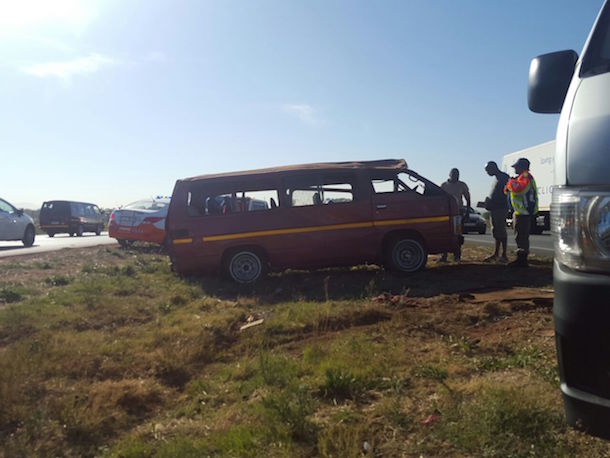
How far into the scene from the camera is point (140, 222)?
14.6 meters

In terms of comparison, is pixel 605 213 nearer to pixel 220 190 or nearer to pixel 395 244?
pixel 395 244

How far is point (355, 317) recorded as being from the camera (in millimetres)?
5719

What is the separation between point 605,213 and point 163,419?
2.99 m

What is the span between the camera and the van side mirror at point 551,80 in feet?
9.55

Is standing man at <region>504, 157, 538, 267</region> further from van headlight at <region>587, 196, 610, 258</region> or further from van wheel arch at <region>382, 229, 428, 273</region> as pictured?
van headlight at <region>587, 196, 610, 258</region>

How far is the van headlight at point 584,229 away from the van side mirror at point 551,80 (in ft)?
3.49

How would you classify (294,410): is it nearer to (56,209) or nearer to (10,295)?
(10,295)

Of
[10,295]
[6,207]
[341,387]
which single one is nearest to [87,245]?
[6,207]

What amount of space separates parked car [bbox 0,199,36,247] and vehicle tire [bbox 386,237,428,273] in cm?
1361

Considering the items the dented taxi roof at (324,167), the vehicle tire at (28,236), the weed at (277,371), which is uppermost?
the dented taxi roof at (324,167)

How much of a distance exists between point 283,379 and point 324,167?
556 centimetres

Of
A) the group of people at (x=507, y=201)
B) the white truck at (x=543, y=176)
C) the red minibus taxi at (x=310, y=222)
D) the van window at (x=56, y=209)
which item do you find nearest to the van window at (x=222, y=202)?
the red minibus taxi at (x=310, y=222)

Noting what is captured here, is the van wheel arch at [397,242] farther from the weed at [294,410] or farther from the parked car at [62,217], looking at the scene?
the parked car at [62,217]

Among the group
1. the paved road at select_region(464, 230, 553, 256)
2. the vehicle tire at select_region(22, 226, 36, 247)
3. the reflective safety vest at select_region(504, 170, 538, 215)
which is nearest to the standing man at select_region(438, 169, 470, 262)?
the reflective safety vest at select_region(504, 170, 538, 215)
